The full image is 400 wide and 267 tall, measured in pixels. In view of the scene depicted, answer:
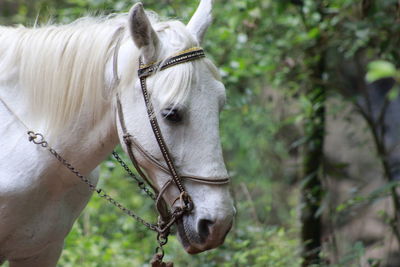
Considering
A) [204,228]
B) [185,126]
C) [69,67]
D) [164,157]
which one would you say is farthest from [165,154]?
[69,67]

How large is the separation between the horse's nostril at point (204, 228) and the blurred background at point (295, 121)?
1797 mm

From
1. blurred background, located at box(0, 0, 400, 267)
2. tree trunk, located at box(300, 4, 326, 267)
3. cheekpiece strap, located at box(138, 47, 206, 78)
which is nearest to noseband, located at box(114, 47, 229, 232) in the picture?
cheekpiece strap, located at box(138, 47, 206, 78)

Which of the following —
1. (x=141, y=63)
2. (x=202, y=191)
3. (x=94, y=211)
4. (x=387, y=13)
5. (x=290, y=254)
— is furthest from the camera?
(x=94, y=211)

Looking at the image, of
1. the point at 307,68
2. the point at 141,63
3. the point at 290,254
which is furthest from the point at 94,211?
the point at 141,63

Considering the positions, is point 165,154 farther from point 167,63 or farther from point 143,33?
point 143,33

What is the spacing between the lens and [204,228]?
194cm

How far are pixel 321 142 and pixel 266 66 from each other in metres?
0.80

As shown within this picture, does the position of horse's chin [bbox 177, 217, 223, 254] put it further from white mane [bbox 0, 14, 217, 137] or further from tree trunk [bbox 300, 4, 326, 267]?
tree trunk [bbox 300, 4, 326, 267]

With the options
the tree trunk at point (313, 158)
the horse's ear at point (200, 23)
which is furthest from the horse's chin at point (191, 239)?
the tree trunk at point (313, 158)

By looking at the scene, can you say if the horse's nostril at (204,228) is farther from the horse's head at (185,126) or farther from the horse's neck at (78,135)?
the horse's neck at (78,135)

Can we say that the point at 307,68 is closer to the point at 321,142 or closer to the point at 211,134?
the point at 321,142

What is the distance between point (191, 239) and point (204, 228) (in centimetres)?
7

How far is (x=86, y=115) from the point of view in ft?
7.27

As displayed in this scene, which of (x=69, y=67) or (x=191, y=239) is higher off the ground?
(x=69, y=67)
